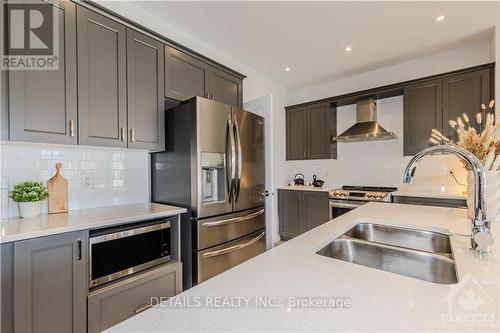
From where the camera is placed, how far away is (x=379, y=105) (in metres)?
3.63

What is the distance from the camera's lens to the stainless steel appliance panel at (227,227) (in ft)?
6.33

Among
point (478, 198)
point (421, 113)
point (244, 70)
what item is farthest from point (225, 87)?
point (421, 113)

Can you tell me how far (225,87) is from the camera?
103 inches

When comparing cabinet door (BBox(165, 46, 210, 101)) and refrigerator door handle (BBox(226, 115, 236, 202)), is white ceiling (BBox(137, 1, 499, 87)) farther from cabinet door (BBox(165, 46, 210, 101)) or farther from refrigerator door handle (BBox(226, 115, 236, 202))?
refrigerator door handle (BBox(226, 115, 236, 202))

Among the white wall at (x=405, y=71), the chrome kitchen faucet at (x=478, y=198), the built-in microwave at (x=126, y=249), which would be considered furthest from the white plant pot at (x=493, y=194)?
the white wall at (x=405, y=71)

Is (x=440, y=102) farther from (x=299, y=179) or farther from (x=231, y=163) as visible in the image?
(x=231, y=163)

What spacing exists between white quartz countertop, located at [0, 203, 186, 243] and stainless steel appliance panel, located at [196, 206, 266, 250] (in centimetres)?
24

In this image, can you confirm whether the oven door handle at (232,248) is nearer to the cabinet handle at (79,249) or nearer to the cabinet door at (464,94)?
the cabinet handle at (79,249)

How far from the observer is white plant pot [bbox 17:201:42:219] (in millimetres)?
1524

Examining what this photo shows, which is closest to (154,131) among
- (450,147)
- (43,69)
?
(43,69)

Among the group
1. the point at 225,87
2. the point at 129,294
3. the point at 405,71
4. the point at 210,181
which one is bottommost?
the point at 129,294

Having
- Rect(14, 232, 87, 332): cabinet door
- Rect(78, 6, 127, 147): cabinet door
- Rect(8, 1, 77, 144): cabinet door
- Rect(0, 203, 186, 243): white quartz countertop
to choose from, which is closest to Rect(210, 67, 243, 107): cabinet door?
Rect(78, 6, 127, 147): cabinet door

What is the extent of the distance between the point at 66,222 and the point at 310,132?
136 inches

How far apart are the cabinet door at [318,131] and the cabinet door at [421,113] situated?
105 cm
